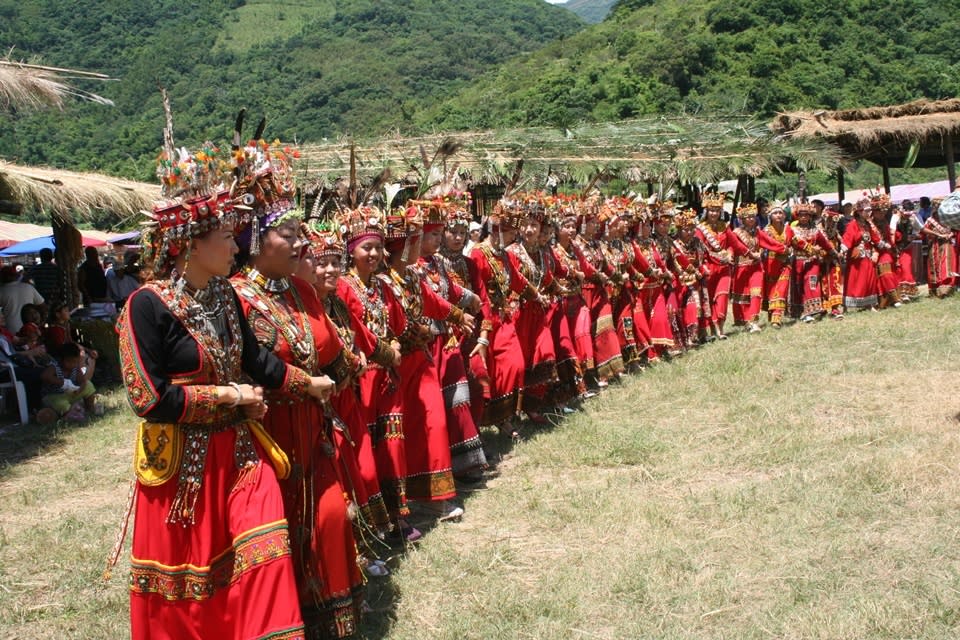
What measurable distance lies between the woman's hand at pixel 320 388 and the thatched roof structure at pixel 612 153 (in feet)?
36.8

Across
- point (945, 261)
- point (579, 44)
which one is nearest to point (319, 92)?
point (579, 44)

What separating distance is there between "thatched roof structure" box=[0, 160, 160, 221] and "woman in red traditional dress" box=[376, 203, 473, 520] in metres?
5.57

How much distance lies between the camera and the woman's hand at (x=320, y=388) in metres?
3.80

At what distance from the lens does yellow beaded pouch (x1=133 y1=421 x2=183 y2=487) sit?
11.1 ft

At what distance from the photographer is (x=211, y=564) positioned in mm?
3377

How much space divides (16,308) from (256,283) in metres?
8.98

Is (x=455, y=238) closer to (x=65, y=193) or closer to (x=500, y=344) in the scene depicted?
(x=500, y=344)

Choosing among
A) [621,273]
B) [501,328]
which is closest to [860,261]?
[621,273]

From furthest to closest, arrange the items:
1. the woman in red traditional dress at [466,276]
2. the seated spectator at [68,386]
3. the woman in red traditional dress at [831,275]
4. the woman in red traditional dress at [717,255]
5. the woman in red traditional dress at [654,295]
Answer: the woman in red traditional dress at [831,275], the woman in red traditional dress at [717,255], the woman in red traditional dress at [654,295], the seated spectator at [68,386], the woman in red traditional dress at [466,276]

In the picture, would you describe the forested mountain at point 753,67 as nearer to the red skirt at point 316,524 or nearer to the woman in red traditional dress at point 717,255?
the woman in red traditional dress at point 717,255

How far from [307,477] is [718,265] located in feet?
31.0

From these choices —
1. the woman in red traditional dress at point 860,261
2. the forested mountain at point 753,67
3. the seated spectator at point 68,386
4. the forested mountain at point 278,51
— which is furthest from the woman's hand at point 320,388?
the forested mountain at point 278,51

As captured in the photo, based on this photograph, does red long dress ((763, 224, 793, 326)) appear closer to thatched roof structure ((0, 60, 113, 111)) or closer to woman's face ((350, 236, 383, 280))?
thatched roof structure ((0, 60, 113, 111))

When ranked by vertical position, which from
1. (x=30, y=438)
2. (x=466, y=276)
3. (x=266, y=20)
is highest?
(x=266, y=20)
